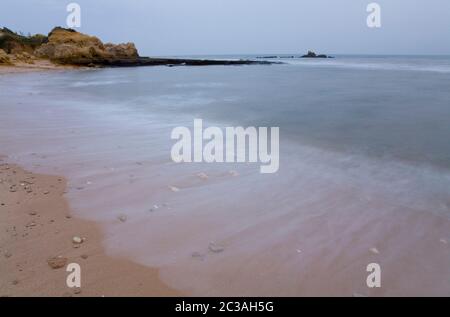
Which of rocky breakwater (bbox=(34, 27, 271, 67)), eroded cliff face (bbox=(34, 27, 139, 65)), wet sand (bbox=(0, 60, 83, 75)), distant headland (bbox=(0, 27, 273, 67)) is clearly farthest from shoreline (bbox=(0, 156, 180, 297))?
eroded cliff face (bbox=(34, 27, 139, 65))

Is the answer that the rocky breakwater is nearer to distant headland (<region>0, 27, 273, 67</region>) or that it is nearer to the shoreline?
distant headland (<region>0, 27, 273, 67</region>)

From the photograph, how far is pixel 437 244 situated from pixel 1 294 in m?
4.06

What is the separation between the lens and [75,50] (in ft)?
182

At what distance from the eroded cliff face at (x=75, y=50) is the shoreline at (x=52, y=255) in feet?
181

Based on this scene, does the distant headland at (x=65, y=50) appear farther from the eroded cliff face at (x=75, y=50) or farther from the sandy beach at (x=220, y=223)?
the sandy beach at (x=220, y=223)

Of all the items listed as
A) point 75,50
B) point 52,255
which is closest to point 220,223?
point 52,255

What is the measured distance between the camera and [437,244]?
12.0 feet

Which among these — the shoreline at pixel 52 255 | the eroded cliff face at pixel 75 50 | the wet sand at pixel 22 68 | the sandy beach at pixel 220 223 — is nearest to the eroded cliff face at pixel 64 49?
the eroded cliff face at pixel 75 50

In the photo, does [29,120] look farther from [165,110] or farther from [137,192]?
[137,192]

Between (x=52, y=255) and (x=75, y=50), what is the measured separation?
195 ft

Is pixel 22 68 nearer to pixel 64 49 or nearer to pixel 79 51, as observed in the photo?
pixel 64 49

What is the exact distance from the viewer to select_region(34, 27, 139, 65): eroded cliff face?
54312 mm

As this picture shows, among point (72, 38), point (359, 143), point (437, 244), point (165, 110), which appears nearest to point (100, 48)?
point (72, 38)
